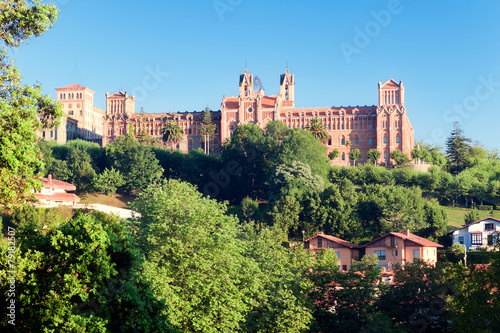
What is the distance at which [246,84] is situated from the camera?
144 m

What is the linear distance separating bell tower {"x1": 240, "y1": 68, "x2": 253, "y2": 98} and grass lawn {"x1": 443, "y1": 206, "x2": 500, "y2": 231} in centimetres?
5796

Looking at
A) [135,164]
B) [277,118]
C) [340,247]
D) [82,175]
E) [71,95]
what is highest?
[71,95]

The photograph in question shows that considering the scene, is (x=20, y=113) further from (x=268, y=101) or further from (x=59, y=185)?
(x=268, y=101)

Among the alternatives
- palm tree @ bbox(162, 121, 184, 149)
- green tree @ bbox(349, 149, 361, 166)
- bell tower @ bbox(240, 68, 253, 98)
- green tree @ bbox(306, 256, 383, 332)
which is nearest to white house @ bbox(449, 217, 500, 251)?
green tree @ bbox(306, 256, 383, 332)

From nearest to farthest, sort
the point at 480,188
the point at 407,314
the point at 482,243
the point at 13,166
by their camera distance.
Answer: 1. the point at 13,166
2. the point at 407,314
3. the point at 482,243
4. the point at 480,188

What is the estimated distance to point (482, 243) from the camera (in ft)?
246

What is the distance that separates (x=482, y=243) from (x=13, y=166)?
219 feet

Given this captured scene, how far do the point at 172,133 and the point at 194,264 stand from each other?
9746cm

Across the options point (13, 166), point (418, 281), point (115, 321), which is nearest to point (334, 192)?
point (418, 281)

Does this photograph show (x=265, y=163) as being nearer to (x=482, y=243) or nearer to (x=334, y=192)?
(x=334, y=192)

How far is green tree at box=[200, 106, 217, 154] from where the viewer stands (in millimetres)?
134875

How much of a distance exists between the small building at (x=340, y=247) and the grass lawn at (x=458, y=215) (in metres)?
20.8

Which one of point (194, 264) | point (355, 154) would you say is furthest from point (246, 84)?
point (194, 264)

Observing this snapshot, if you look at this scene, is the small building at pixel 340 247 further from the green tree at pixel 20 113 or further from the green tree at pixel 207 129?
the green tree at pixel 207 129
